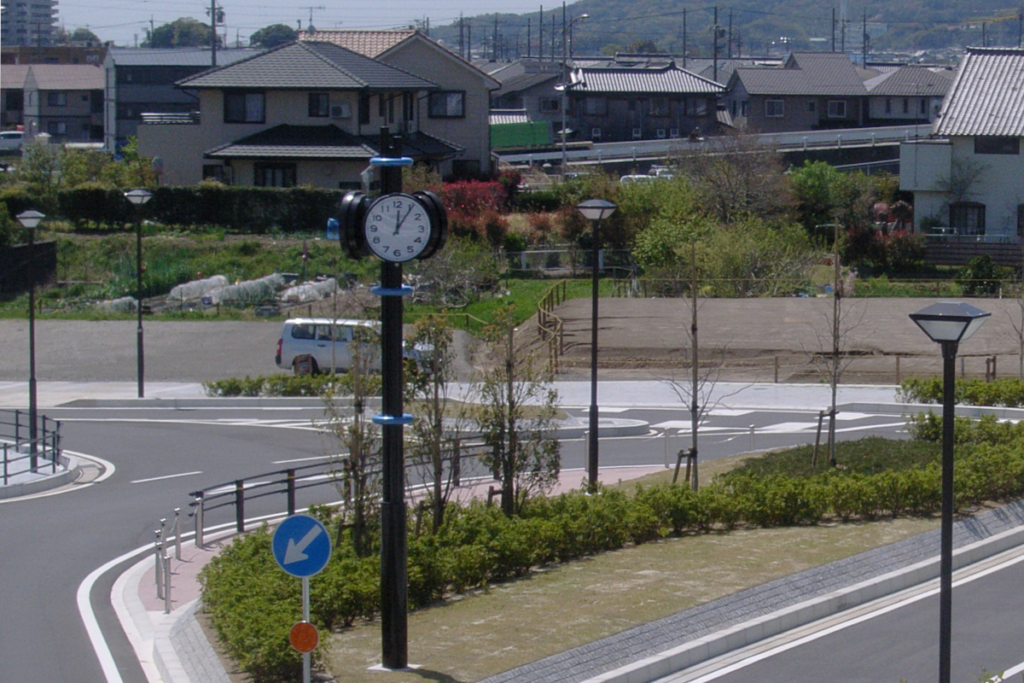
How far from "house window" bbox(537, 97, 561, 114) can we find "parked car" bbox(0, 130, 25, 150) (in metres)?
40.3

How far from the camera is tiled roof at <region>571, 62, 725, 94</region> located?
8938 cm

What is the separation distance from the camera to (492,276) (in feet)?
147

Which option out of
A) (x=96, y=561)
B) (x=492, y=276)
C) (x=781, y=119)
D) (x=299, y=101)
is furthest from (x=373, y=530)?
(x=781, y=119)

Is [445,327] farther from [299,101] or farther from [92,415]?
[299,101]

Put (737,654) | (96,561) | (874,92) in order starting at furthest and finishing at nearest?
(874,92)
(96,561)
(737,654)

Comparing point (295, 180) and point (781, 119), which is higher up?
point (781, 119)

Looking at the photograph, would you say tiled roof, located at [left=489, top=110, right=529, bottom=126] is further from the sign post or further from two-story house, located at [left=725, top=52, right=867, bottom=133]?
the sign post

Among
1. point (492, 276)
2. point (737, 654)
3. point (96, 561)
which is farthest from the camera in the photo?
point (492, 276)

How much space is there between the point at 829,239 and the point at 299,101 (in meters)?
25.0

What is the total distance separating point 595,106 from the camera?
9000 cm

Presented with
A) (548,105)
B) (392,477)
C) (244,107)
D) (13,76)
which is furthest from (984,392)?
(13,76)

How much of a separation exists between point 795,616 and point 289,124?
4871 cm

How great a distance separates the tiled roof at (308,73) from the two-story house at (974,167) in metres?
23.0

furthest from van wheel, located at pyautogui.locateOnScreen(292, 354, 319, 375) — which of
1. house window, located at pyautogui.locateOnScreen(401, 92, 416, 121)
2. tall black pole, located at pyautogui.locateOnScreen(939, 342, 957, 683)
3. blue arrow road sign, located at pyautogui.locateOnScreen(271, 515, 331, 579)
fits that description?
house window, located at pyautogui.locateOnScreen(401, 92, 416, 121)
